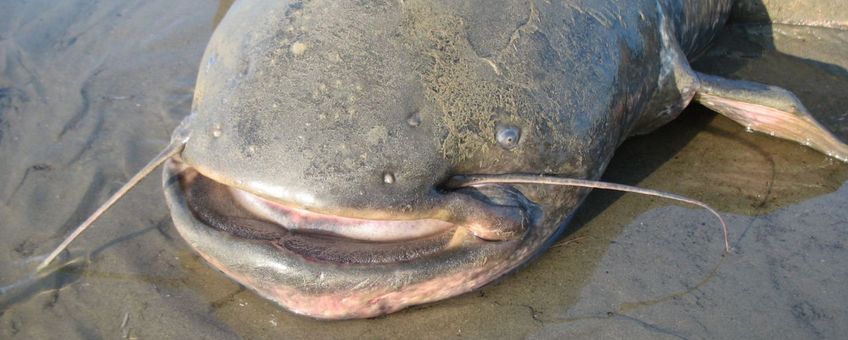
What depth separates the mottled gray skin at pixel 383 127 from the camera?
6.54 ft

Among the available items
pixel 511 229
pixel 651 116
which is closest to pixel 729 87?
pixel 651 116

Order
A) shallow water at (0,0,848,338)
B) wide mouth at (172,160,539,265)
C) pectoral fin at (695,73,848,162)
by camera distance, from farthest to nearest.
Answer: pectoral fin at (695,73,848,162), shallow water at (0,0,848,338), wide mouth at (172,160,539,265)

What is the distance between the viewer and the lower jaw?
2.08 meters

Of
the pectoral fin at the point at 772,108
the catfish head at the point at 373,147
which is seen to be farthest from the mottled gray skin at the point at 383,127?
the pectoral fin at the point at 772,108

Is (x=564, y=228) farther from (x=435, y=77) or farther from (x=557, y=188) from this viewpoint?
(x=435, y=77)

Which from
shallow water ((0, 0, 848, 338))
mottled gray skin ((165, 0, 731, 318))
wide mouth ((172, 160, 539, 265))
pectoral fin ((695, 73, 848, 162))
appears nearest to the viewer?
mottled gray skin ((165, 0, 731, 318))

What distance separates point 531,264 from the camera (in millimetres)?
2537

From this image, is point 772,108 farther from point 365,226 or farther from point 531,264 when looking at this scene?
point 365,226

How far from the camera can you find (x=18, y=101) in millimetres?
3484

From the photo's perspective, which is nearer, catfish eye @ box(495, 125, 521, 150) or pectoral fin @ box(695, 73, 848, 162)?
catfish eye @ box(495, 125, 521, 150)

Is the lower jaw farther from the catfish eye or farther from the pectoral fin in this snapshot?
the pectoral fin

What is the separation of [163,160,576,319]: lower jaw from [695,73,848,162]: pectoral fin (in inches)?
48.5

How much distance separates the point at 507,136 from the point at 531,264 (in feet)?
1.88

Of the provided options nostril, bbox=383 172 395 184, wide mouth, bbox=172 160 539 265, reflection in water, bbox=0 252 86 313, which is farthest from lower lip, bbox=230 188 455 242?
reflection in water, bbox=0 252 86 313
